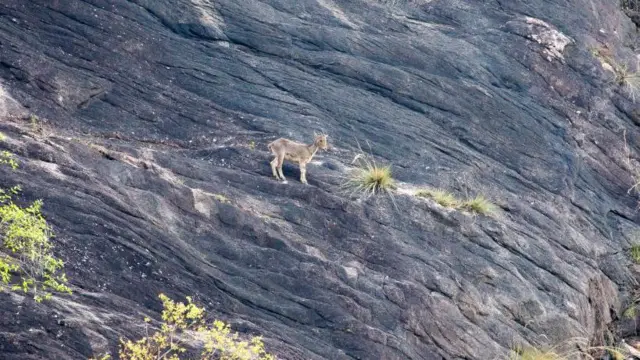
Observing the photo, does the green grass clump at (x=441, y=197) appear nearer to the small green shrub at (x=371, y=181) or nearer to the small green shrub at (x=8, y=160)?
the small green shrub at (x=371, y=181)

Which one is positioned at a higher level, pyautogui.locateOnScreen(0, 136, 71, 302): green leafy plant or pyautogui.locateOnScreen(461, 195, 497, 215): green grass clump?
pyautogui.locateOnScreen(0, 136, 71, 302): green leafy plant

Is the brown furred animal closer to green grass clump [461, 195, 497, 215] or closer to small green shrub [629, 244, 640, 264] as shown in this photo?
green grass clump [461, 195, 497, 215]

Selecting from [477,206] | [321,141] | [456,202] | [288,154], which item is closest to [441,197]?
[456,202]

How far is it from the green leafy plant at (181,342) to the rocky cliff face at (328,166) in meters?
0.33

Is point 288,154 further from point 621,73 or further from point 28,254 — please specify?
point 621,73

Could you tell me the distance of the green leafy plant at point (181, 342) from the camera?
37.9 feet

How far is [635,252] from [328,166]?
6.42 meters

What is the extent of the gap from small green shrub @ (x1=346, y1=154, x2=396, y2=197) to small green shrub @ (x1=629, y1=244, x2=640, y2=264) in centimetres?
Result: 536

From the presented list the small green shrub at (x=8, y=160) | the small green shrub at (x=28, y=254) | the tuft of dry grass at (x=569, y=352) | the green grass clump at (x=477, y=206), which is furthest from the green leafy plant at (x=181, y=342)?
the green grass clump at (x=477, y=206)

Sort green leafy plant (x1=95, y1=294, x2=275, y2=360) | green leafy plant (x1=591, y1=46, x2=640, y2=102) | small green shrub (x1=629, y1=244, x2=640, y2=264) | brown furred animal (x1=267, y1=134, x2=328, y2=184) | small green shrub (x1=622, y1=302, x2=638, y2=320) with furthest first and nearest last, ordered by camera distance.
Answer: green leafy plant (x1=591, y1=46, x2=640, y2=102), small green shrub (x1=629, y1=244, x2=640, y2=264), small green shrub (x1=622, y1=302, x2=638, y2=320), brown furred animal (x1=267, y1=134, x2=328, y2=184), green leafy plant (x1=95, y1=294, x2=275, y2=360)

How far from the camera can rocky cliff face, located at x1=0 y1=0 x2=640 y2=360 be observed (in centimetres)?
1395

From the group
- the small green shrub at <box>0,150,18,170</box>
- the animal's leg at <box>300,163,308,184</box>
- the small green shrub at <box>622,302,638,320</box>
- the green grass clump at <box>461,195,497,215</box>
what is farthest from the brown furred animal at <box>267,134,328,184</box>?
the small green shrub at <box>622,302,638,320</box>

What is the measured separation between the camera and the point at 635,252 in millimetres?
20594

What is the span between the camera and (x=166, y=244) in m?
14.1
